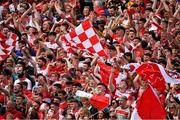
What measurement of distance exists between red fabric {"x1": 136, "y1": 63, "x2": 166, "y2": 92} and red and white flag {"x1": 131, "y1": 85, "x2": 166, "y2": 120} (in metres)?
1.76

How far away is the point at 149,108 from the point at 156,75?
2.18 m

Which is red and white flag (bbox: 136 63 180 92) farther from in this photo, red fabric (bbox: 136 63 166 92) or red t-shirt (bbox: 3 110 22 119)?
red t-shirt (bbox: 3 110 22 119)

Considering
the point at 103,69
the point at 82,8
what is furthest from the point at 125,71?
the point at 82,8

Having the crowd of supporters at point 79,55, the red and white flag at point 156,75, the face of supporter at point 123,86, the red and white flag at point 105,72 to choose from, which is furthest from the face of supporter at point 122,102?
the red and white flag at point 105,72

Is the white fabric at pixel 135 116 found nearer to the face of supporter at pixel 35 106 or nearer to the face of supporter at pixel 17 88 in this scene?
the face of supporter at pixel 35 106

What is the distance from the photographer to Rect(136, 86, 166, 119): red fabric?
15.5 m

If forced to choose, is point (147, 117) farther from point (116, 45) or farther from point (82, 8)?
point (82, 8)

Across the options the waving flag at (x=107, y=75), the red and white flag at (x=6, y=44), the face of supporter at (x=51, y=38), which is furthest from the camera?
the face of supporter at (x=51, y=38)

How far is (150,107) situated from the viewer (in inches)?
615

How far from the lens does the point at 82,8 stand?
24594 mm

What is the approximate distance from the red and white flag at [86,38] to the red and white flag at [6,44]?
170 centimetres

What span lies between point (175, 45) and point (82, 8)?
15.5ft

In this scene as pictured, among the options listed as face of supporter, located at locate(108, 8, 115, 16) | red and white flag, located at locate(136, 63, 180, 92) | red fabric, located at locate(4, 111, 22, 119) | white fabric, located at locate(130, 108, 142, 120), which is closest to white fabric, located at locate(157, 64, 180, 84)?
red and white flag, located at locate(136, 63, 180, 92)

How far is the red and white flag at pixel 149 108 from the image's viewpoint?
1554cm
